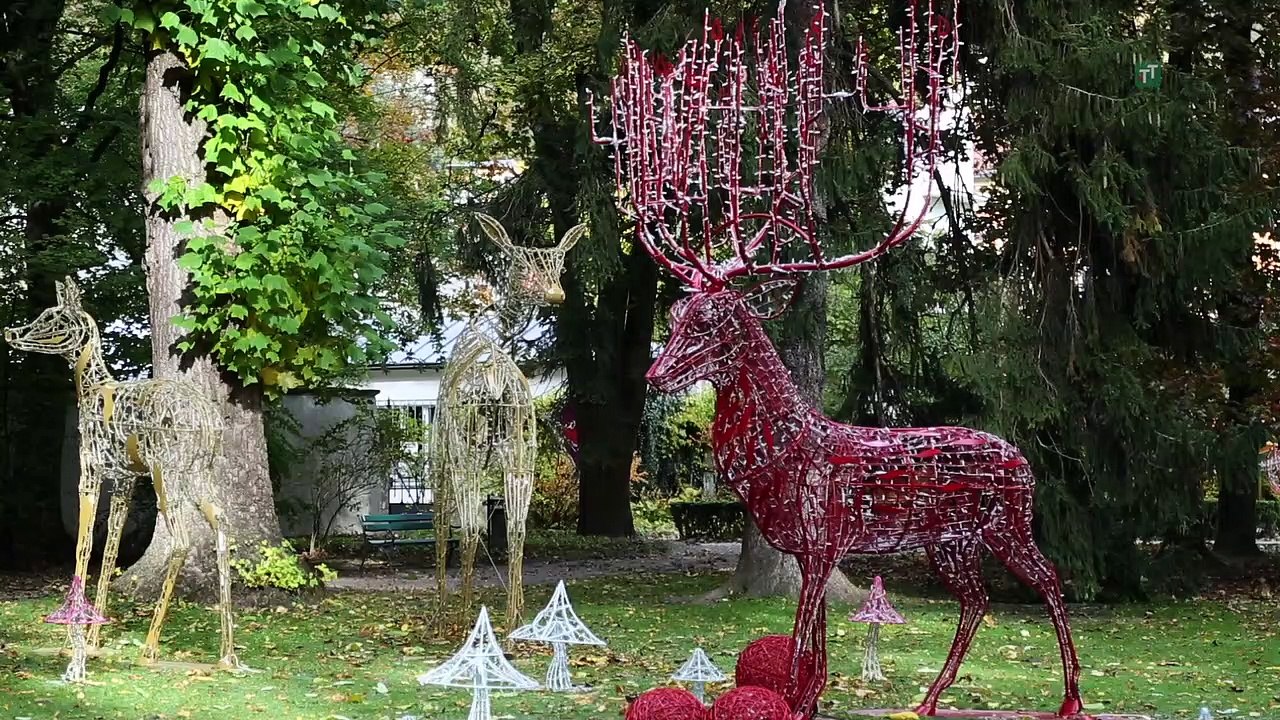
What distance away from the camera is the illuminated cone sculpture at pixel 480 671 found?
666cm

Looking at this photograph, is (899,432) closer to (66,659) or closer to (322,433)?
(66,659)

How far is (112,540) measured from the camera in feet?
32.7

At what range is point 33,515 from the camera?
17594 mm

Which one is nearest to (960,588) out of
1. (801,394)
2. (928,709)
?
(928,709)

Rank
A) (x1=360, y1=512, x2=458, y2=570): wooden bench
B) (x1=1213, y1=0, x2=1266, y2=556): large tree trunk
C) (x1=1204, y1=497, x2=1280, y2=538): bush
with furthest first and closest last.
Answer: (x1=1204, y1=497, x2=1280, y2=538): bush < (x1=360, y1=512, x2=458, y2=570): wooden bench < (x1=1213, y1=0, x2=1266, y2=556): large tree trunk

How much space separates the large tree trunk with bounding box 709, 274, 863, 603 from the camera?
13578mm

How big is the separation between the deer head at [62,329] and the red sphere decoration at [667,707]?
538 cm

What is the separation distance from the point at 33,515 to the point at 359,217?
22.7 feet

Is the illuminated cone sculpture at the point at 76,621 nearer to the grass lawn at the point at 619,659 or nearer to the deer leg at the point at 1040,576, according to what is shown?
the grass lawn at the point at 619,659

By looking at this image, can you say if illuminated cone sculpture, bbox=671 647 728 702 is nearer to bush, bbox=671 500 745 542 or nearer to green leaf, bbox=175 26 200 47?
green leaf, bbox=175 26 200 47

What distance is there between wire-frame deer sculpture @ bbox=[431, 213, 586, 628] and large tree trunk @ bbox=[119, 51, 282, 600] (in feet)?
9.88

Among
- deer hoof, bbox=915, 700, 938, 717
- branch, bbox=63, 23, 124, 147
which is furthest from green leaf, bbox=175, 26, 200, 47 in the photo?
deer hoof, bbox=915, 700, 938, 717

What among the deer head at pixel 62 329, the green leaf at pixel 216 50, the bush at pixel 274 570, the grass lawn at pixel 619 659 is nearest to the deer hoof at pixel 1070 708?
the grass lawn at pixel 619 659

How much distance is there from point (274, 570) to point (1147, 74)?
9181 mm
